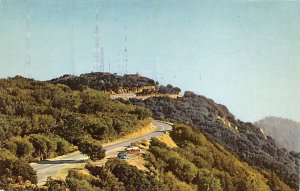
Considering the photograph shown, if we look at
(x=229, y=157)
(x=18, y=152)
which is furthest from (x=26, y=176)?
(x=229, y=157)

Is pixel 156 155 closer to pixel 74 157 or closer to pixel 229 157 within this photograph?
pixel 74 157

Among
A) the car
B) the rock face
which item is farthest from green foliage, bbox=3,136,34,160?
the rock face

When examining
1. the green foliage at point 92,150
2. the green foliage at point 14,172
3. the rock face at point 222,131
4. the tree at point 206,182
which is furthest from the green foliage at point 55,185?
the rock face at point 222,131

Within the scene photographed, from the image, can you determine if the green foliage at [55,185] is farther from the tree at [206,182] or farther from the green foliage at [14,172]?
the tree at [206,182]

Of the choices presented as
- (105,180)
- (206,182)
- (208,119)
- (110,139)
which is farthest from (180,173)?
(208,119)

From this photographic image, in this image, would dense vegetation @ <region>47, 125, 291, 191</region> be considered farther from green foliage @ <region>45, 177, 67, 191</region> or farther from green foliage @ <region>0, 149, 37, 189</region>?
green foliage @ <region>0, 149, 37, 189</region>

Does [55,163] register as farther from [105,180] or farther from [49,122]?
[49,122]
